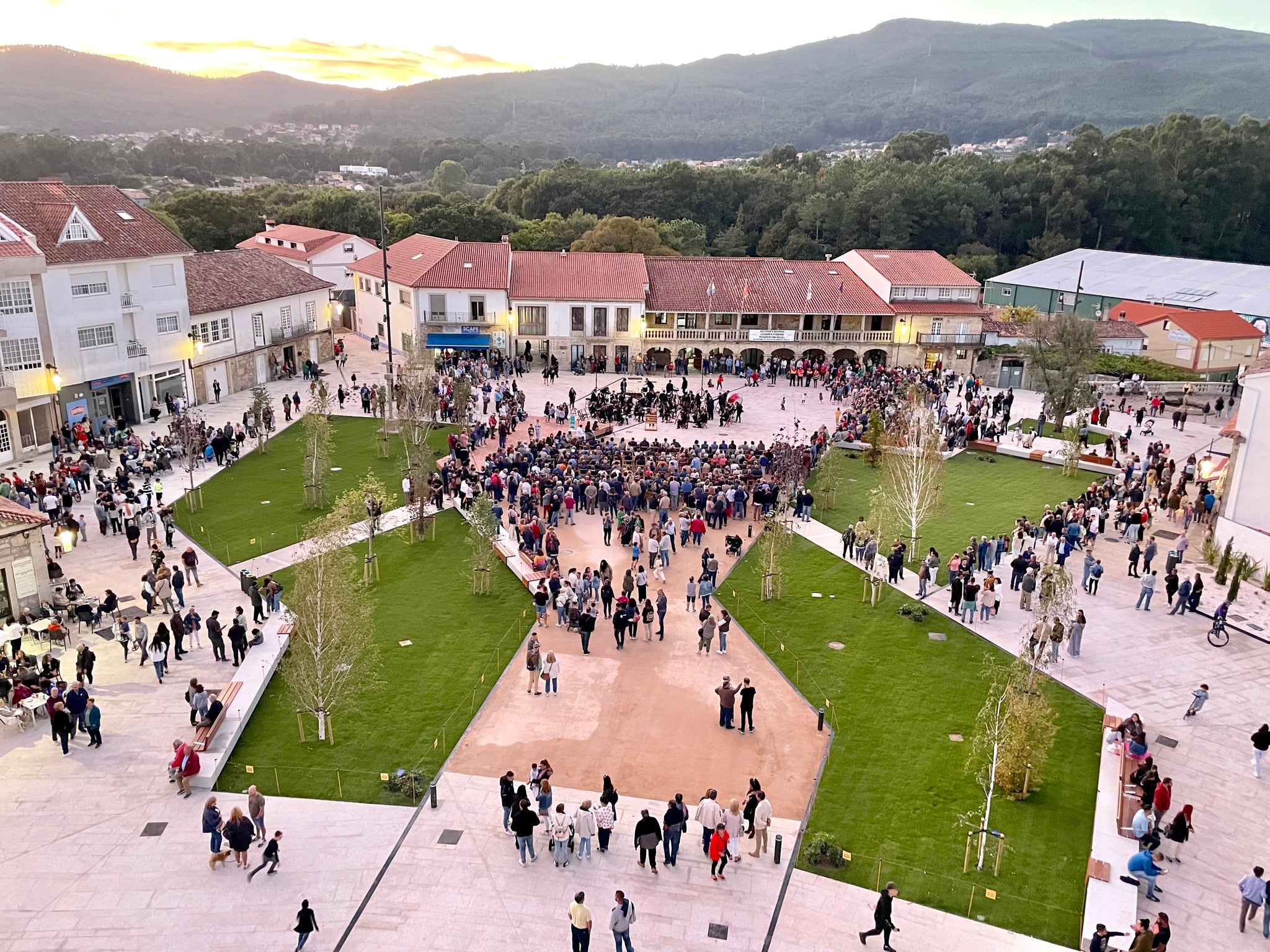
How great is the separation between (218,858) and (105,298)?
2960 centimetres

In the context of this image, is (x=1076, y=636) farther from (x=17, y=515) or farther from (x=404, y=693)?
(x=17, y=515)

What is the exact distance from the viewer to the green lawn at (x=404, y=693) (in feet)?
53.5


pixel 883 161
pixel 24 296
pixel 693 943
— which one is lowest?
pixel 693 943

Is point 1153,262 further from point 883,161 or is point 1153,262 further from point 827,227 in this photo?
point 883,161

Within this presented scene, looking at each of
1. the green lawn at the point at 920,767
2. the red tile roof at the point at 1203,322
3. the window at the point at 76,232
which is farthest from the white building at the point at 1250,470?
the window at the point at 76,232

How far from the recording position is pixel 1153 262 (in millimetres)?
70812

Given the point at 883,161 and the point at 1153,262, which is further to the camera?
the point at 883,161

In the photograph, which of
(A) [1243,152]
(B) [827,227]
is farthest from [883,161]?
(A) [1243,152]

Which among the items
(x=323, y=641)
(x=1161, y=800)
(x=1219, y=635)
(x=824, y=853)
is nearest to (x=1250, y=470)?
(x=1219, y=635)

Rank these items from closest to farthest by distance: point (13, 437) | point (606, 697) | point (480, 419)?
point (606, 697) < point (13, 437) < point (480, 419)

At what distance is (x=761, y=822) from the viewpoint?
14281 mm

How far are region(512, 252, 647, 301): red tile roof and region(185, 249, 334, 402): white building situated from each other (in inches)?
423

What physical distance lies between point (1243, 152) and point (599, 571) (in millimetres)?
94755

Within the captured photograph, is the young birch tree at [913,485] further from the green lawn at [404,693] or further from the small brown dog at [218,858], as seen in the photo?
the small brown dog at [218,858]
